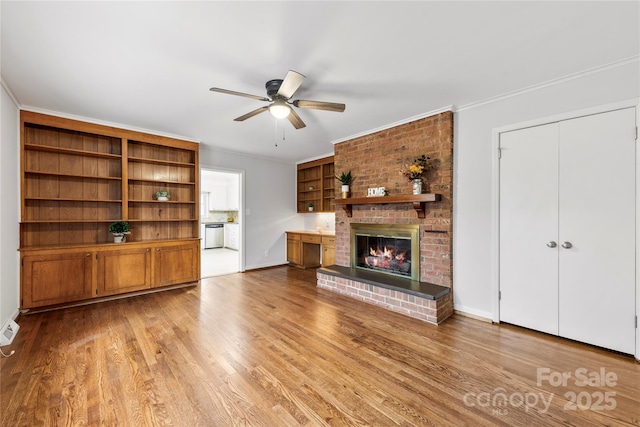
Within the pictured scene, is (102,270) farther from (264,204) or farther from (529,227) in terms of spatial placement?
(529,227)

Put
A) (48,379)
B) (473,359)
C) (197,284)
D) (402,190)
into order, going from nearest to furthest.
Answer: (48,379), (473,359), (402,190), (197,284)

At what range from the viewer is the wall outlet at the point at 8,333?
2410 millimetres

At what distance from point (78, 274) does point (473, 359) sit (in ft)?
15.1

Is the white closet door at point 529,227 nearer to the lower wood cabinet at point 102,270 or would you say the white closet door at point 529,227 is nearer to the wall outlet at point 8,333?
the lower wood cabinet at point 102,270

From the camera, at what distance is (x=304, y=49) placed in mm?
2027

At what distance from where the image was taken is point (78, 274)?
11.2 ft

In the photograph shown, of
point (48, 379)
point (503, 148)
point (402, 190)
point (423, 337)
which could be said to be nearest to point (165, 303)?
point (48, 379)

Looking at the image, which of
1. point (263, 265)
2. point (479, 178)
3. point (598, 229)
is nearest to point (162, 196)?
point (263, 265)

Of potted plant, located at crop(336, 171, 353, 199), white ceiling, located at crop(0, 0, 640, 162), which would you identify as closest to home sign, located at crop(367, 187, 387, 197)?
potted plant, located at crop(336, 171, 353, 199)

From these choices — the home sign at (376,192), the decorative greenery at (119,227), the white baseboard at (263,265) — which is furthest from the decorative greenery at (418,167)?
the decorative greenery at (119,227)

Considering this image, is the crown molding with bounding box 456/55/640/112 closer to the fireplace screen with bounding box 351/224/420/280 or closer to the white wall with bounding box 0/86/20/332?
the fireplace screen with bounding box 351/224/420/280

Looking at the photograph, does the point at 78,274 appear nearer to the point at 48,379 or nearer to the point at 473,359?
the point at 48,379

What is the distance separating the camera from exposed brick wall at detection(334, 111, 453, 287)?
10.7ft

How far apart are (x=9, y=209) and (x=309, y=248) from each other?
446 centimetres
